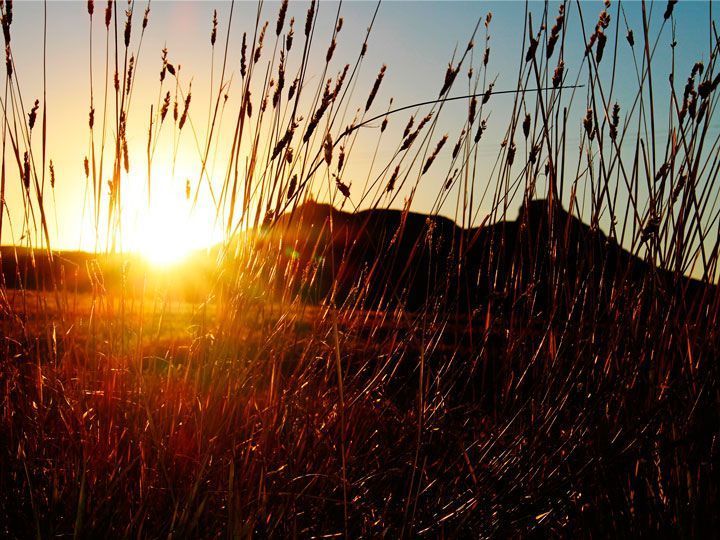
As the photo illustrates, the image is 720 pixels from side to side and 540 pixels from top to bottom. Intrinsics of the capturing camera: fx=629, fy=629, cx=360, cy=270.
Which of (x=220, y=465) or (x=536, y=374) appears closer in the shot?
(x=220, y=465)

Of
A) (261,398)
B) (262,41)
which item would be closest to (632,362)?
(261,398)

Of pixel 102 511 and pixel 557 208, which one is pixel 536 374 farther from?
pixel 102 511

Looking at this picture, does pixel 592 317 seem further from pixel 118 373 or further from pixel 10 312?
pixel 10 312

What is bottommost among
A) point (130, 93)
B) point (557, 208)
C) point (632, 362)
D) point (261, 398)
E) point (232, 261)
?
point (261, 398)

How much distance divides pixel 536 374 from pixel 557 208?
397 millimetres

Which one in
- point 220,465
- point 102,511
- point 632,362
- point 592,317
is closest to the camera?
point 102,511

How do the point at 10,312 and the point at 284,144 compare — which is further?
the point at 10,312

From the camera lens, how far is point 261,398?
5.01 feet

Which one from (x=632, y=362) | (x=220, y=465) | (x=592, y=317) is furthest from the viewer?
(x=592, y=317)

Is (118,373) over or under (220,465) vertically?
over

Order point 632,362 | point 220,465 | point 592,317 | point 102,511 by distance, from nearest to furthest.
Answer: point 102,511
point 220,465
point 632,362
point 592,317

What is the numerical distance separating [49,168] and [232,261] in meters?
0.48

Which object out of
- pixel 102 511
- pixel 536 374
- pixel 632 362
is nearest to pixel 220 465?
pixel 102 511

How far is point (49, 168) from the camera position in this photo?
1457 millimetres
